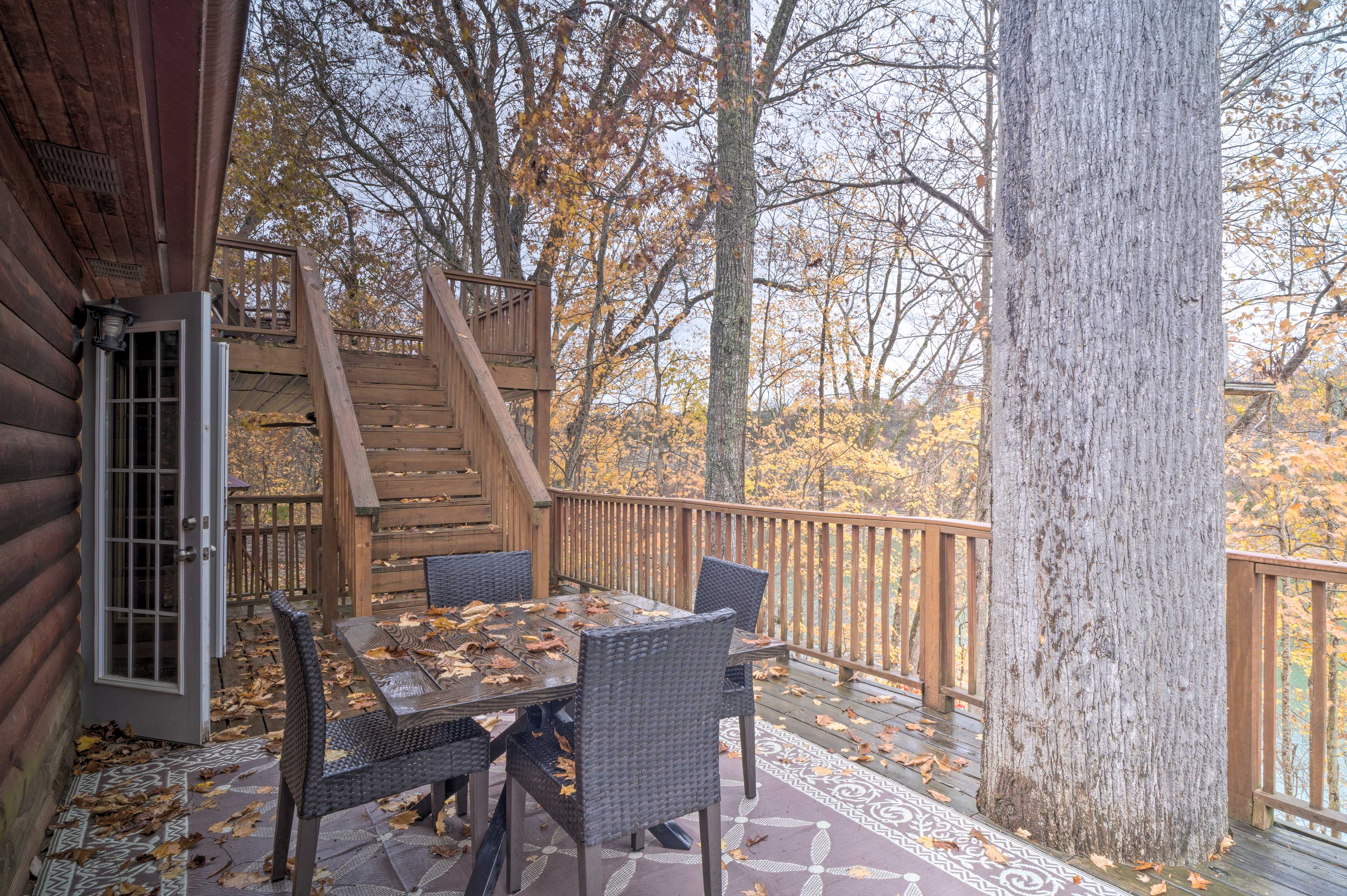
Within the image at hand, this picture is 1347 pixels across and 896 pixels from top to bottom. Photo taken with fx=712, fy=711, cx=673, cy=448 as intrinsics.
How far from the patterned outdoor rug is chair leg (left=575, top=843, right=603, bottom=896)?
0.50 m

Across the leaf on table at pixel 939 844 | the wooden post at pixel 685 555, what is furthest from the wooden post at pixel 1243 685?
the wooden post at pixel 685 555

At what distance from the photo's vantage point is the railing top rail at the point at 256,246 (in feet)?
21.0

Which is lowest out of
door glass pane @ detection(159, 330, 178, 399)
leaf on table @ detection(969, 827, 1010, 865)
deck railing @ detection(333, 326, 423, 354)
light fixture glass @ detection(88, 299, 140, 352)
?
leaf on table @ detection(969, 827, 1010, 865)

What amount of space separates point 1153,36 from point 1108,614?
201 cm

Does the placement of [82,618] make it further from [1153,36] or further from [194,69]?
[1153,36]

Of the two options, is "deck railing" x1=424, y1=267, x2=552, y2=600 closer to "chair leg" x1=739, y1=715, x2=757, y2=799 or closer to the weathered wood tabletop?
the weathered wood tabletop

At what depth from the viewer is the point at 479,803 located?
2436 mm

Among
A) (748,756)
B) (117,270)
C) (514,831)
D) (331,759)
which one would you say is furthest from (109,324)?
(748,756)

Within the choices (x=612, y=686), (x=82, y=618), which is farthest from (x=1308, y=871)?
(x=82, y=618)

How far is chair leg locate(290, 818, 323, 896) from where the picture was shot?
6.87ft

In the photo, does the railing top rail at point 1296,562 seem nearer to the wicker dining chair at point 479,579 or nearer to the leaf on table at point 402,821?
the wicker dining chair at point 479,579

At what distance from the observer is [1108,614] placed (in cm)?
248

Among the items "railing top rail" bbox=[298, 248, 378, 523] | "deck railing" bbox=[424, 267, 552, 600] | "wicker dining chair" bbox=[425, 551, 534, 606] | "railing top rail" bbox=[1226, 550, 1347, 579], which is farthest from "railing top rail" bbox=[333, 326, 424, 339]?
"railing top rail" bbox=[1226, 550, 1347, 579]

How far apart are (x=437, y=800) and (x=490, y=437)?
3.35 metres
